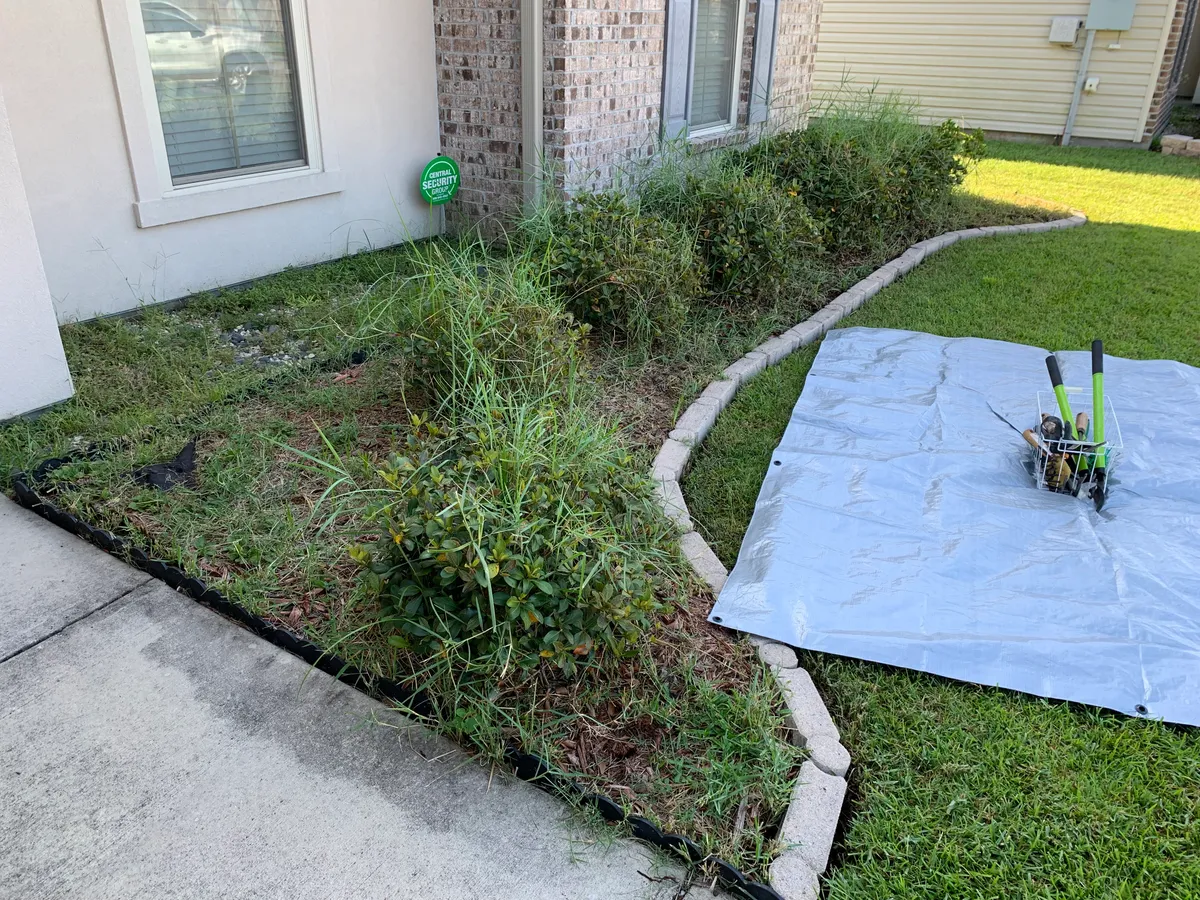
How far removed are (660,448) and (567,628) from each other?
55.6 inches

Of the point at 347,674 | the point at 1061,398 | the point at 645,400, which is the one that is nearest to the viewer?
the point at 347,674

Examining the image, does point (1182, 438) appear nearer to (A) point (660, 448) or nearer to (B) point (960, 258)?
(A) point (660, 448)

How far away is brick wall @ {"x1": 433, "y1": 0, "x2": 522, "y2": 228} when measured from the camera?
5.06m

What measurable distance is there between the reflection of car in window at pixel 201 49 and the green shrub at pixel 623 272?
1.89 metres

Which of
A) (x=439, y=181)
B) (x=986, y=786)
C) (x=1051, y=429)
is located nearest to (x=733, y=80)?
(x=439, y=181)

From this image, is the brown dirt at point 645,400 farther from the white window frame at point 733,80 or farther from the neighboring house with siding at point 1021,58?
the neighboring house with siding at point 1021,58

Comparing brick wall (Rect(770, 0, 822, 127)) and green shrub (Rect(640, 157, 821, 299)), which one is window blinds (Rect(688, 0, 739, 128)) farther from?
green shrub (Rect(640, 157, 821, 299))

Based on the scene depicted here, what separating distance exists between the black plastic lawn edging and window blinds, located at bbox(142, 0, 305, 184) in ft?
6.93

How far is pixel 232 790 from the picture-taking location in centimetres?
188

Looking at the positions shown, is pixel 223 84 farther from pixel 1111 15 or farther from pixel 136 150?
pixel 1111 15

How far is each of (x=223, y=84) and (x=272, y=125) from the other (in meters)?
0.36

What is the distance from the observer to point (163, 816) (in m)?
1.81

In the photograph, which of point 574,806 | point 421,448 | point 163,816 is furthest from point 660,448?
point 163,816

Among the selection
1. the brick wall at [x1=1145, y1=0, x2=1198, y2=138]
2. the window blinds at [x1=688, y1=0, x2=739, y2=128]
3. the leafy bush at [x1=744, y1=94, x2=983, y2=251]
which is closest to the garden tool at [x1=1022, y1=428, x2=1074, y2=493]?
the leafy bush at [x1=744, y1=94, x2=983, y2=251]
